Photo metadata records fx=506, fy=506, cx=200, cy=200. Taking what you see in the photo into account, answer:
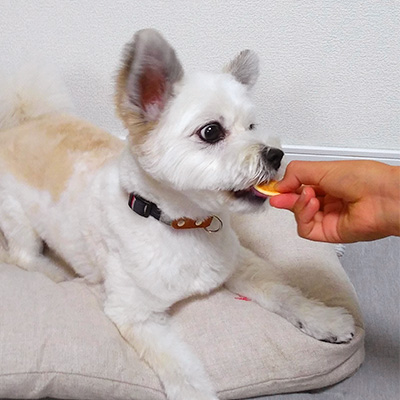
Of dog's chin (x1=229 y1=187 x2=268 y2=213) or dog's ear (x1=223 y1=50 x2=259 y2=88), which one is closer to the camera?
dog's chin (x1=229 y1=187 x2=268 y2=213)

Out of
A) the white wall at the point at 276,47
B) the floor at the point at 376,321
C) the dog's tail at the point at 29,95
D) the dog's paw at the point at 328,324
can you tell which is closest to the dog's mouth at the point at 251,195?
the dog's paw at the point at 328,324

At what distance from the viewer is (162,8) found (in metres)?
1.74

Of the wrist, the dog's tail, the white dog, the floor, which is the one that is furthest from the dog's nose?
the dog's tail

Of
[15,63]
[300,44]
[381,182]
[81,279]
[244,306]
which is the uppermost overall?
[300,44]

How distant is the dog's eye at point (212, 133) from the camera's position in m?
0.95

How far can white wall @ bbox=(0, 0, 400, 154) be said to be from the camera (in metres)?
1.70

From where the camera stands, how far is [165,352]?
109 centimetres

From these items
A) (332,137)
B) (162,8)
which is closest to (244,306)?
(332,137)

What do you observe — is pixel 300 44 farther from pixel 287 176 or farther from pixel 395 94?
pixel 287 176

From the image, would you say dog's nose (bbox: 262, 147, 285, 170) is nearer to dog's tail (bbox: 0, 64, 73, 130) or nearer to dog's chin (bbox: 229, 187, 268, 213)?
dog's chin (bbox: 229, 187, 268, 213)

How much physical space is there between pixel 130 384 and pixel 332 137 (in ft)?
4.11

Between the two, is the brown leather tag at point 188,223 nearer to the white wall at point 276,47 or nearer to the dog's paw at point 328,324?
the dog's paw at point 328,324

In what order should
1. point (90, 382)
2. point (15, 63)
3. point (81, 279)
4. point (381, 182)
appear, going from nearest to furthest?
point (381, 182)
point (90, 382)
point (81, 279)
point (15, 63)

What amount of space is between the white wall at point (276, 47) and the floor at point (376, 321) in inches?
19.5
